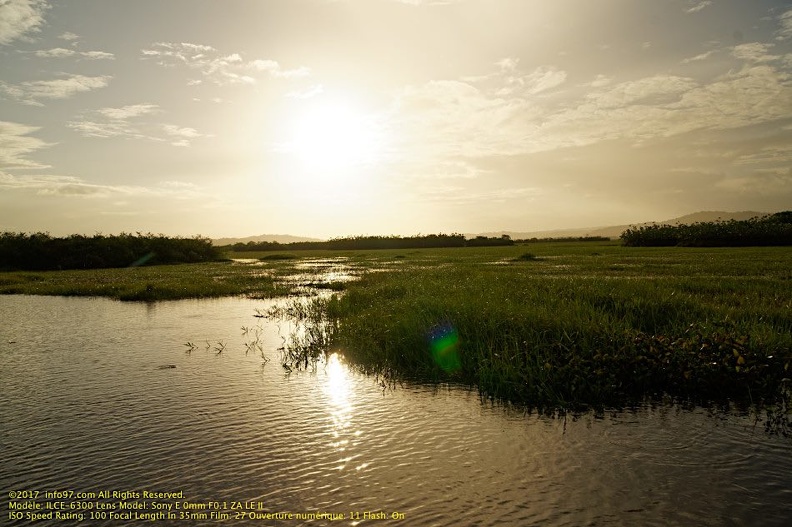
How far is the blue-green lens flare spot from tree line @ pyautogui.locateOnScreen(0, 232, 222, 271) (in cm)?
5795

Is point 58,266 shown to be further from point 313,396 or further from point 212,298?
point 313,396

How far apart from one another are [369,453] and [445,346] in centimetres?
590

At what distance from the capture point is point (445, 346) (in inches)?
533

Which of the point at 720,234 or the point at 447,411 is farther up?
the point at 720,234

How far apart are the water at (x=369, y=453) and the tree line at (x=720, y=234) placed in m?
71.4

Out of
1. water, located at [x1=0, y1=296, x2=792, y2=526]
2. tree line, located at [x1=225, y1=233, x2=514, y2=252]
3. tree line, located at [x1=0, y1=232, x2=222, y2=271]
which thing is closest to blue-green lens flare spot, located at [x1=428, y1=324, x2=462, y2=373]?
water, located at [x1=0, y1=296, x2=792, y2=526]

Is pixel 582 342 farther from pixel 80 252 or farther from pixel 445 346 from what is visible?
pixel 80 252

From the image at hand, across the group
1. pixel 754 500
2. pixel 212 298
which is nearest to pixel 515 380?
pixel 754 500

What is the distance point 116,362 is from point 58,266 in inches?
2104

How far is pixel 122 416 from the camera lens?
9703mm

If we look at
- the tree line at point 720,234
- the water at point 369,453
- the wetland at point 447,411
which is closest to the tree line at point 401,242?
the tree line at point 720,234

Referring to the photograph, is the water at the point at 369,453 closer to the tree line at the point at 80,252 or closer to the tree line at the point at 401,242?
the tree line at the point at 80,252

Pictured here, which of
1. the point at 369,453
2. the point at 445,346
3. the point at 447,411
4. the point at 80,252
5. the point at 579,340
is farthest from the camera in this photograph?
the point at 80,252

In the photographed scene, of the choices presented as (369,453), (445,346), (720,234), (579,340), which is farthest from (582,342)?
(720,234)
